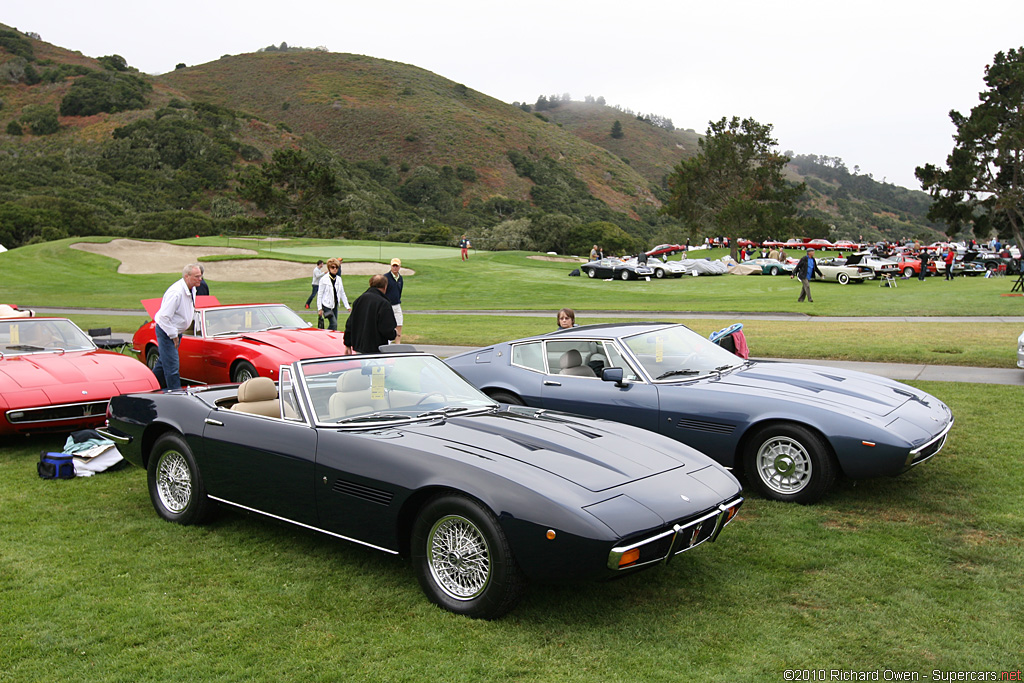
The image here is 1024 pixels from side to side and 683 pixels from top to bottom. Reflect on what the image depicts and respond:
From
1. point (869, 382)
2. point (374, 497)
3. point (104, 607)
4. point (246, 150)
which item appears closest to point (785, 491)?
point (869, 382)

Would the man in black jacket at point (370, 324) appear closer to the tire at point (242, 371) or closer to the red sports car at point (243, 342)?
the red sports car at point (243, 342)

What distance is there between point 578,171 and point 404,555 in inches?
4628

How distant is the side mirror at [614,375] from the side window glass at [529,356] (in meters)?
0.98

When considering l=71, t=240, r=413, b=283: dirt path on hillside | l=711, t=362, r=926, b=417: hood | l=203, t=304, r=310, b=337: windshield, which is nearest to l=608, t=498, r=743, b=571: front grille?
l=711, t=362, r=926, b=417: hood

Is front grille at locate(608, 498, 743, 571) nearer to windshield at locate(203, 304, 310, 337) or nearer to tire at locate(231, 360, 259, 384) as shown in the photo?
tire at locate(231, 360, 259, 384)

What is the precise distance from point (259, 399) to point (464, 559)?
2381 millimetres

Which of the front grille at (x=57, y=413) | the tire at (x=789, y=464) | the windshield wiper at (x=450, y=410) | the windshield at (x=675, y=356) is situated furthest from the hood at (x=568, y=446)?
the front grille at (x=57, y=413)

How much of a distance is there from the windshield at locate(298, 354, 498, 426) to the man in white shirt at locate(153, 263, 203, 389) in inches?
173

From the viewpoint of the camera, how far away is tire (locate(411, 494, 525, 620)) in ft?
12.0

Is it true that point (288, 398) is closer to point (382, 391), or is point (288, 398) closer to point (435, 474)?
point (382, 391)

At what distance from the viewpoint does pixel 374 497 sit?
4148mm

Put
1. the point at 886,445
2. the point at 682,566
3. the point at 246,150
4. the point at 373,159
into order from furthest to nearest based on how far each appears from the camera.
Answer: the point at 373,159 → the point at 246,150 → the point at 886,445 → the point at 682,566

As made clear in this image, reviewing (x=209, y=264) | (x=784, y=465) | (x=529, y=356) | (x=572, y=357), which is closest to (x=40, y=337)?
(x=529, y=356)

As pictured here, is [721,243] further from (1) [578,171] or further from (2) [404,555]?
(2) [404,555]
